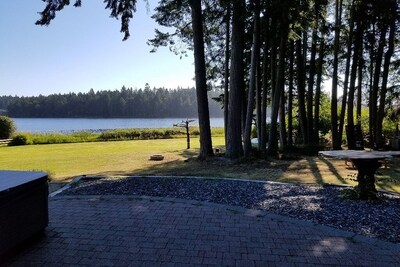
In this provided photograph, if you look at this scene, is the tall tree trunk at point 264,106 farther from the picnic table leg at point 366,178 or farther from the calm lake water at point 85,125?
the calm lake water at point 85,125

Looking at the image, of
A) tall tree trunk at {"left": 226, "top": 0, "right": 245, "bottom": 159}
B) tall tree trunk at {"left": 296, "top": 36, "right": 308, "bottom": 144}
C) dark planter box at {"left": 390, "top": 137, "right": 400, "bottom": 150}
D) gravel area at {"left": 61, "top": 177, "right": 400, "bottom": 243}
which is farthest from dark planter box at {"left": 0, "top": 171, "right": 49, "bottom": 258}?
dark planter box at {"left": 390, "top": 137, "right": 400, "bottom": 150}

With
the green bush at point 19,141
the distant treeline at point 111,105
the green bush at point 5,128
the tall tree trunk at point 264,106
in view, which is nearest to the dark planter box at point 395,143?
the tall tree trunk at point 264,106

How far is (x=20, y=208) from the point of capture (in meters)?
3.40

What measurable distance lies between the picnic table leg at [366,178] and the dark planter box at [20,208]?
4747mm

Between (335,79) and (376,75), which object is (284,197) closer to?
(335,79)

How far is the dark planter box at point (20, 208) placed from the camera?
3.17 meters

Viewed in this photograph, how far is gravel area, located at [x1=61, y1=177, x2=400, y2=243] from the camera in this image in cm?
432

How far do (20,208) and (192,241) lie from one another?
1.86m

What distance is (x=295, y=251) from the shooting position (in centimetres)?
344

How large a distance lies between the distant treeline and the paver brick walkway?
281 feet

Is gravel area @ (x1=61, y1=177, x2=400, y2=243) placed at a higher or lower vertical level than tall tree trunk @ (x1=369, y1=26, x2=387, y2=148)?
lower

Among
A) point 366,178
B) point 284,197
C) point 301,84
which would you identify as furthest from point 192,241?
point 301,84

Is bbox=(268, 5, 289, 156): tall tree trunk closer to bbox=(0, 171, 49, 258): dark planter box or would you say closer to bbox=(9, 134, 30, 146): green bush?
bbox=(0, 171, 49, 258): dark planter box

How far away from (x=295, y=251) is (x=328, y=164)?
7229 millimetres
